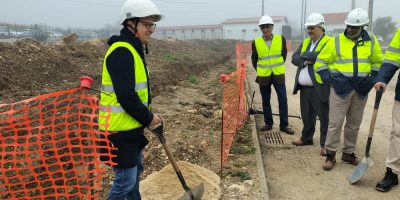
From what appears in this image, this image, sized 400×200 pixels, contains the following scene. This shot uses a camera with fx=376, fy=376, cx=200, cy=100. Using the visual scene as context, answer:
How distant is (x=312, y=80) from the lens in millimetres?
5750

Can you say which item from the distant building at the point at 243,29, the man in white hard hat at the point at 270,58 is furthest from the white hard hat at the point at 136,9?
the distant building at the point at 243,29

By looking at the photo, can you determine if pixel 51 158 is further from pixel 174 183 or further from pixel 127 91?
pixel 127 91

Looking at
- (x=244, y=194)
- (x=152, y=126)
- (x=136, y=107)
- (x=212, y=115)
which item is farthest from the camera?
(x=212, y=115)

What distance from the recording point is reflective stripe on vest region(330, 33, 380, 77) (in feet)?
16.0

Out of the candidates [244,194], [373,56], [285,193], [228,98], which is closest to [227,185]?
[244,194]

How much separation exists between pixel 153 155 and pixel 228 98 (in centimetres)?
159

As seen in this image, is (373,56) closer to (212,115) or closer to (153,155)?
(153,155)

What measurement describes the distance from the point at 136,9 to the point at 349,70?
10.3ft

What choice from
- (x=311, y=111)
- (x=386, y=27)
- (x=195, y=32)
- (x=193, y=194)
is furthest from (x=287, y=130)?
(x=195, y=32)

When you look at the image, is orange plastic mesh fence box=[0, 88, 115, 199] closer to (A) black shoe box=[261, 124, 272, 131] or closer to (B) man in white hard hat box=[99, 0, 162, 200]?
(B) man in white hard hat box=[99, 0, 162, 200]

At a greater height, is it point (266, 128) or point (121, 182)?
point (121, 182)

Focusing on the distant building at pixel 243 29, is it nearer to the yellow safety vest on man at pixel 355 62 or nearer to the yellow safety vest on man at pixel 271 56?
the yellow safety vest on man at pixel 271 56

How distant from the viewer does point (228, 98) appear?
6.26 m

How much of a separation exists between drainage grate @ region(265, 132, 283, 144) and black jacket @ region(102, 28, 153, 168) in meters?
3.92
